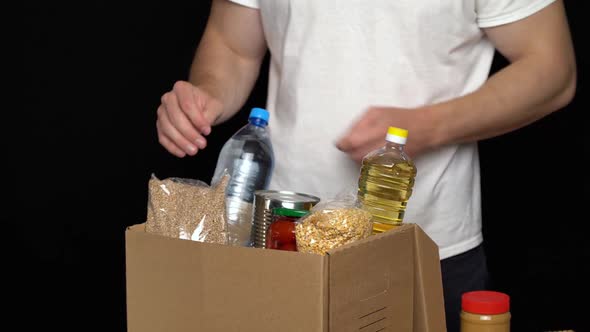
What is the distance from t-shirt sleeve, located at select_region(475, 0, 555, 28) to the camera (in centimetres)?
156

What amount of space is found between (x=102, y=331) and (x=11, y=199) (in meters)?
0.49

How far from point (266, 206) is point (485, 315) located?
33cm

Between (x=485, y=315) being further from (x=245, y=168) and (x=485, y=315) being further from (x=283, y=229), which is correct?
(x=245, y=168)

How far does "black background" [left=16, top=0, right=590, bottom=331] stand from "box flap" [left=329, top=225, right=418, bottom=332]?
1.23 m

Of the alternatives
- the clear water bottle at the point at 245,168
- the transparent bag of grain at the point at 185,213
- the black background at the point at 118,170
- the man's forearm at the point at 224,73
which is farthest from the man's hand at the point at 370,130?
the black background at the point at 118,170

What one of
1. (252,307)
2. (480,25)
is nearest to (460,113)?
(480,25)

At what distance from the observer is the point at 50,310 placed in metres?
2.77

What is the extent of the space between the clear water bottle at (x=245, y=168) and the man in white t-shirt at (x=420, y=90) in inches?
1.5

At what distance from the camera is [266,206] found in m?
1.23

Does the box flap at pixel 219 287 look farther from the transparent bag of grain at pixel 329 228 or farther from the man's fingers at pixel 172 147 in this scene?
the man's fingers at pixel 172 147

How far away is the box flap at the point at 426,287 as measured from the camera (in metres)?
1.23

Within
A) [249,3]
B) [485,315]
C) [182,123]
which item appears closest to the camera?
[485,315]

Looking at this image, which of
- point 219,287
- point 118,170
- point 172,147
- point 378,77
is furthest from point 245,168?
point 118,170

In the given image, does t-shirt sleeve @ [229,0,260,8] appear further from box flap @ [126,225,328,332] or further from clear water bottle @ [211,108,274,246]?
box flap @ [126,225,328,332]
